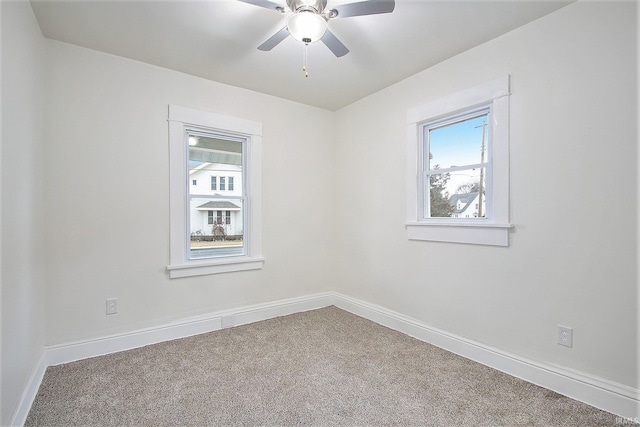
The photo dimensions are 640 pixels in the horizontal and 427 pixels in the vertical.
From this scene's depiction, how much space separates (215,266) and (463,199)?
244cm

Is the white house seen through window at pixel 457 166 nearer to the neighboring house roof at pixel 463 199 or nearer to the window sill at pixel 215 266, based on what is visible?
the neighboring house roof at pixel 463 199

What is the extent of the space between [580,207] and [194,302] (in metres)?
3.19

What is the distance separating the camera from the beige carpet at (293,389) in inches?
70.4

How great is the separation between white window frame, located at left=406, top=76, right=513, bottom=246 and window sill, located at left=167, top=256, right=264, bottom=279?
5.52 feet

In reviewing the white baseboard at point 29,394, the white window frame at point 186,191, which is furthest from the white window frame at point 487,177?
the white baseboard at point 29,394

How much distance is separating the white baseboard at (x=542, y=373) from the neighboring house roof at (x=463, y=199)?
1.09 m

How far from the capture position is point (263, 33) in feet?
7.67

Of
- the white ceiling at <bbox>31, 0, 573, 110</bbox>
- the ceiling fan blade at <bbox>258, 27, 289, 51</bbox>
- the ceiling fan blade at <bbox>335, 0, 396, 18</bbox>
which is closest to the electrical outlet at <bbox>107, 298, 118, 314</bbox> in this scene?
the white ceiling at <bbox>31, 0, 573, 110</bbox>

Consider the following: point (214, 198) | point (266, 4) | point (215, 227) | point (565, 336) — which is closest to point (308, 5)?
point (266, 4)

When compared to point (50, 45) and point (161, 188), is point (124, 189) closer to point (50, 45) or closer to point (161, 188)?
point (161, 188)

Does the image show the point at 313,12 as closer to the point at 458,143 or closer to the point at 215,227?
the point at 458,143

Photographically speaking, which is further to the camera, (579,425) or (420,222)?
(420,222)

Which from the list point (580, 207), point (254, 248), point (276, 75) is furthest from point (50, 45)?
point (580, 207)

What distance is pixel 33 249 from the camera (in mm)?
2092
